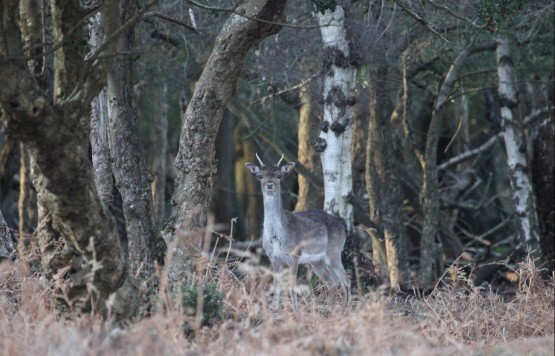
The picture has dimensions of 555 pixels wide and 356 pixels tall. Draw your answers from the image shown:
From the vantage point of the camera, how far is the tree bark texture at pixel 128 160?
12180mm

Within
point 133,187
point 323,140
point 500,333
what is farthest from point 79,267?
point 323,140

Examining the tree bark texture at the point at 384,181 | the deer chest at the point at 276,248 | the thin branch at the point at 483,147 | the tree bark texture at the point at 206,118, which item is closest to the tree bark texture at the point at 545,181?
the tree bark texture at the point at 384,181

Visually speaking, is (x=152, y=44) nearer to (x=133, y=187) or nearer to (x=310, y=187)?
(x=310, y=187)

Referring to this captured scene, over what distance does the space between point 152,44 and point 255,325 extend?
10845 millimetres

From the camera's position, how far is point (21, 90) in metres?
7.82

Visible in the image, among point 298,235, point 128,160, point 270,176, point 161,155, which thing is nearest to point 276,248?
point 298,235

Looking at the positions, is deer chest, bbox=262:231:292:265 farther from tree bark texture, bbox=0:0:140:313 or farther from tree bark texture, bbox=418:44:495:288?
tree bark texture, bbox=0:0:140:313

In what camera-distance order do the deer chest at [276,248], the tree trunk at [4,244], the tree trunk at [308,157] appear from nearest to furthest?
the tree trunk at [4,244], the deer chest at [276,248], the tree trunk at [308,157]

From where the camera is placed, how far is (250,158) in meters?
26.1

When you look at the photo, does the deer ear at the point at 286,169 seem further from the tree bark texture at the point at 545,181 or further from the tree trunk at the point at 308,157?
the tree bark texture at the point at 545,181

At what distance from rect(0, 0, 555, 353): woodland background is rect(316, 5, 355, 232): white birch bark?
31mm

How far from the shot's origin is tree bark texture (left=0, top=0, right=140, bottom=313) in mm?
7910

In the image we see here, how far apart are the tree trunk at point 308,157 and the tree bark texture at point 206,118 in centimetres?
855

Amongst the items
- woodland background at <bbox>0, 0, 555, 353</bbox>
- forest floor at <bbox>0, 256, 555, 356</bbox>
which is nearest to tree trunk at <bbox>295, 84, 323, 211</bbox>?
woodland background at <bbox>0, 0, 555, 353</bbox>
